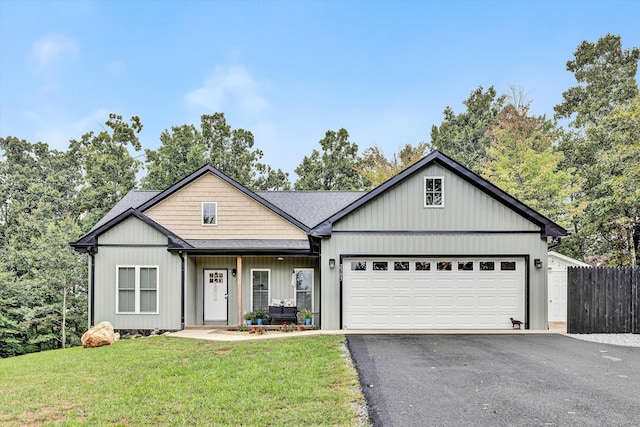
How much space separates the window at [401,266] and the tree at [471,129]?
68.1ft

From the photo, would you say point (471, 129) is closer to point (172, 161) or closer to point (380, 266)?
point (172, 161)

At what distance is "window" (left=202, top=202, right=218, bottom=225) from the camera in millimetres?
14734

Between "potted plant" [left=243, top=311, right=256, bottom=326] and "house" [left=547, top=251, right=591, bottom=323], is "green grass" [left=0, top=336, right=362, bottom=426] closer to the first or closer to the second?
"potted plant" [left=243, top=311, right=256, bottom=326]

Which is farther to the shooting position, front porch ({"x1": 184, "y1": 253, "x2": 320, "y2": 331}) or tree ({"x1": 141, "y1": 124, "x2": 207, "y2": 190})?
tree ({"x1": 141, "y1": 124, "x2": 207, "y2": 190})

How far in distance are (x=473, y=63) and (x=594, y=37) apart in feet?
31.8

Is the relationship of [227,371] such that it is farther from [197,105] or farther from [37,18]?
[197,105]

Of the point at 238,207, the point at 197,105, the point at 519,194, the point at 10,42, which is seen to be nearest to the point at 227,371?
the point at 238,207

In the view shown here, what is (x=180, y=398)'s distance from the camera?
5.92 meters

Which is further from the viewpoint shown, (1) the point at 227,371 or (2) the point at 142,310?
(2) the point at 142,310

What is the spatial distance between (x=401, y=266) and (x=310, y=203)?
5.61 meters

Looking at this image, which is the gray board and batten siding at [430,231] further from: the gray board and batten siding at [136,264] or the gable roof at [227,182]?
the gray board and batten siding at [136,264]

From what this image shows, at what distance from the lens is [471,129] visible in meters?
34.1

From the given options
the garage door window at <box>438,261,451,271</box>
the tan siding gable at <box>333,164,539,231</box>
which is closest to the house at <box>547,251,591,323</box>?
the tan siding gable at <box>333,164,539,231</box>

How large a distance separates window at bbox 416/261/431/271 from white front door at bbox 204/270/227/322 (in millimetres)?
6891
